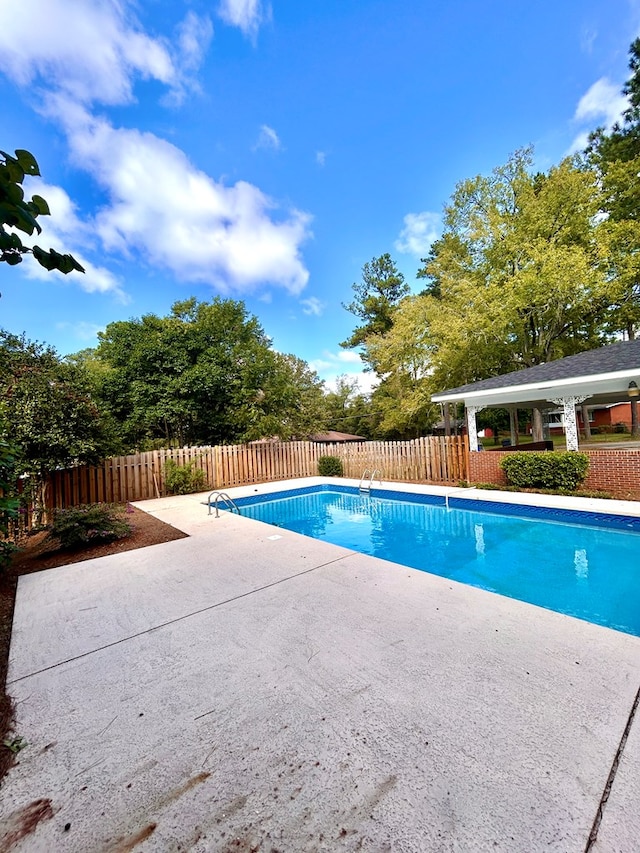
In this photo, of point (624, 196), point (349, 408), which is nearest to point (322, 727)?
point (624, 196)

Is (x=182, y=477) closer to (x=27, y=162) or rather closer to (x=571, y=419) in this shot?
(x=27, y=162)

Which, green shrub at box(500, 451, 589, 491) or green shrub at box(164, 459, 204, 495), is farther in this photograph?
green shrub at box(164, 459, 204, 495)

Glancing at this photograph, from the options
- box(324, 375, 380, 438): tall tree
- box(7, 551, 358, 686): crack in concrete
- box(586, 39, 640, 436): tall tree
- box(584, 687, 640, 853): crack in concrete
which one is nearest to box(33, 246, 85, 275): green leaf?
box(7, 551, 358, 686): crack in concrete

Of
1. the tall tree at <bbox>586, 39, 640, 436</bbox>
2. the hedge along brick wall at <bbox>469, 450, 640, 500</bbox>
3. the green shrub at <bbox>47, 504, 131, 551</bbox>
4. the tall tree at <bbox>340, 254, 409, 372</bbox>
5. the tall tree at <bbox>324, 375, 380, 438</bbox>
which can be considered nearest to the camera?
the green shrub at <bbox>47, 504, 131, 551</bbox>

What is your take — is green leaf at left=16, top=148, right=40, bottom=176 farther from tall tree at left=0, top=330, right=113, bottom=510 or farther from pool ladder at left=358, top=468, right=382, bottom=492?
pool ladder at left=358, top=468, right=382, bottom=492

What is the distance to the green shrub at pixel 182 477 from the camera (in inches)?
401

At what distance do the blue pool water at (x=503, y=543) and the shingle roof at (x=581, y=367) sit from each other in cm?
A: 361

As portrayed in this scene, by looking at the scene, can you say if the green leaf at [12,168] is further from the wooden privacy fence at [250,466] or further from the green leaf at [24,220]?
the wooden privacy fence at [250,466]

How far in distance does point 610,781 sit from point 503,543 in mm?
4886

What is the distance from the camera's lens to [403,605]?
118 inches

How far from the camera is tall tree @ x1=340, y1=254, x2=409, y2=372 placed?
24.5 metres

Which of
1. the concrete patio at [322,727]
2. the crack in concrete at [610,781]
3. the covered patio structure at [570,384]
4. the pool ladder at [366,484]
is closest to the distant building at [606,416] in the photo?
the covered patio structure at [570,384]

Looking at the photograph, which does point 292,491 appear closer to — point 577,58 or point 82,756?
point 82,756

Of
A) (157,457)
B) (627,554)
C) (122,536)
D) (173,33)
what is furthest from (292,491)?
(173,33)
